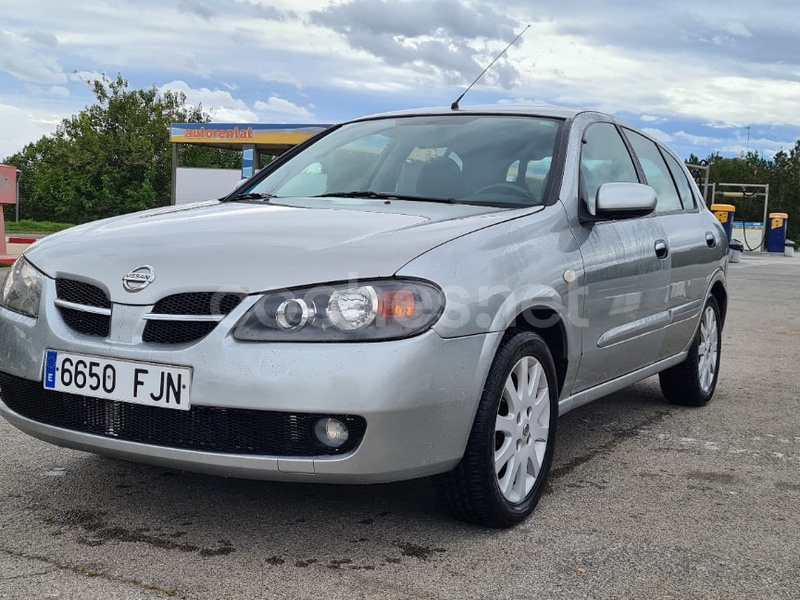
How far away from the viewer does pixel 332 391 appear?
2660mm

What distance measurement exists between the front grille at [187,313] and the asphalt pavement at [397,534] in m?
0.65

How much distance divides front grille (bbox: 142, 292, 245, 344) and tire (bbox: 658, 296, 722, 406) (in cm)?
336

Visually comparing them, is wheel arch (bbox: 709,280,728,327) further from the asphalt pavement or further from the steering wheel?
the steering wheel

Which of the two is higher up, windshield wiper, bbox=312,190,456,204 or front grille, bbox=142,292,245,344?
windshield wiper, bbox=312,190,456,204

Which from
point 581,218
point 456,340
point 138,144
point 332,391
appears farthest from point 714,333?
point 138,144

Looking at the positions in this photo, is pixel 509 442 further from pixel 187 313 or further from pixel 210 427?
pixel 187 313

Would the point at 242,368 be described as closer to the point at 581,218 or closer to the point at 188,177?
the point at 581,218

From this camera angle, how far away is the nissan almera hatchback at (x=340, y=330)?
273 centimetres

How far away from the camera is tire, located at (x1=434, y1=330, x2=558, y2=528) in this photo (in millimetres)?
3027

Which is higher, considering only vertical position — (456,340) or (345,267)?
(345,267)

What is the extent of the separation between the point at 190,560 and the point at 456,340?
3.33 feet

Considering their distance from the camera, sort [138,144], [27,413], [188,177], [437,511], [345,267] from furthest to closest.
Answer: [138,144] < [188,177] < [437,511] < [27,413] < [345,267]

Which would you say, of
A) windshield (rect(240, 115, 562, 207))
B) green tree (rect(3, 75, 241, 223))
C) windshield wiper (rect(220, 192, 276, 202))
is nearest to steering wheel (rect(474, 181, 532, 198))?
windshield (rect(240, 115, 562, 207))

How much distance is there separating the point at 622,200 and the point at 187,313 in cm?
187
